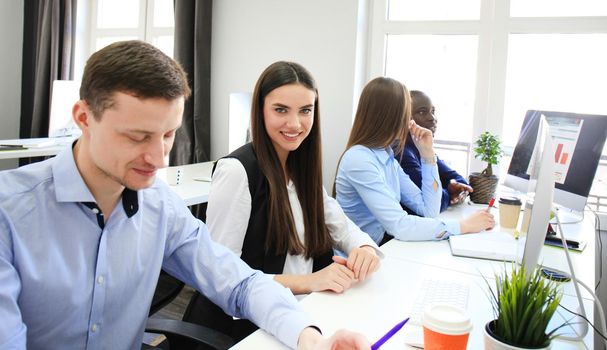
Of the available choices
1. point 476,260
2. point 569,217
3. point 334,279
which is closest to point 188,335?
point 334,279

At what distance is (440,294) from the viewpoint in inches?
48.3

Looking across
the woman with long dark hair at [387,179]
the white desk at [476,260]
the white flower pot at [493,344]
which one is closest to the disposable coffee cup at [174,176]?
the woman with long dark hair at [387,179]

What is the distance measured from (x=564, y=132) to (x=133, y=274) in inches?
71.5

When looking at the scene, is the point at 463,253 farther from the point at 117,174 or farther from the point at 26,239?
the point at 26,239

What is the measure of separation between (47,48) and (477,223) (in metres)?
4.34

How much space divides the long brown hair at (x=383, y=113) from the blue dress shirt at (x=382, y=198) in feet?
0.20

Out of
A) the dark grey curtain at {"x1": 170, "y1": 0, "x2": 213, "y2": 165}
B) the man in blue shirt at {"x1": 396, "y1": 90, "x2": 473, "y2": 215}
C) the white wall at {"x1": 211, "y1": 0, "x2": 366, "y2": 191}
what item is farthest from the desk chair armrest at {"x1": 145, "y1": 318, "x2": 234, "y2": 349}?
the dark grey curtain at {"x1": 170, "y1": 0, "x2": 213, "y2": 165}

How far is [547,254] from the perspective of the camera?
164cm

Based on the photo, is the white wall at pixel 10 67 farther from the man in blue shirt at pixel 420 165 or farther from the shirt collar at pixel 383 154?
the shirt collar at pixel 383 154

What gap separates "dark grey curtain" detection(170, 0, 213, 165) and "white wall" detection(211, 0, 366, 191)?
0.08m

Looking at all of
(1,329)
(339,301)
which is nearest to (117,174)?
(1,329)

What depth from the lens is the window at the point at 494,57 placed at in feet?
9.18

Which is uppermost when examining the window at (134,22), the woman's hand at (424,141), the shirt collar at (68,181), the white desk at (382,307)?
the window at (134,22)

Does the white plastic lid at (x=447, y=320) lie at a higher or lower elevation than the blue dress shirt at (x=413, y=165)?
lower
